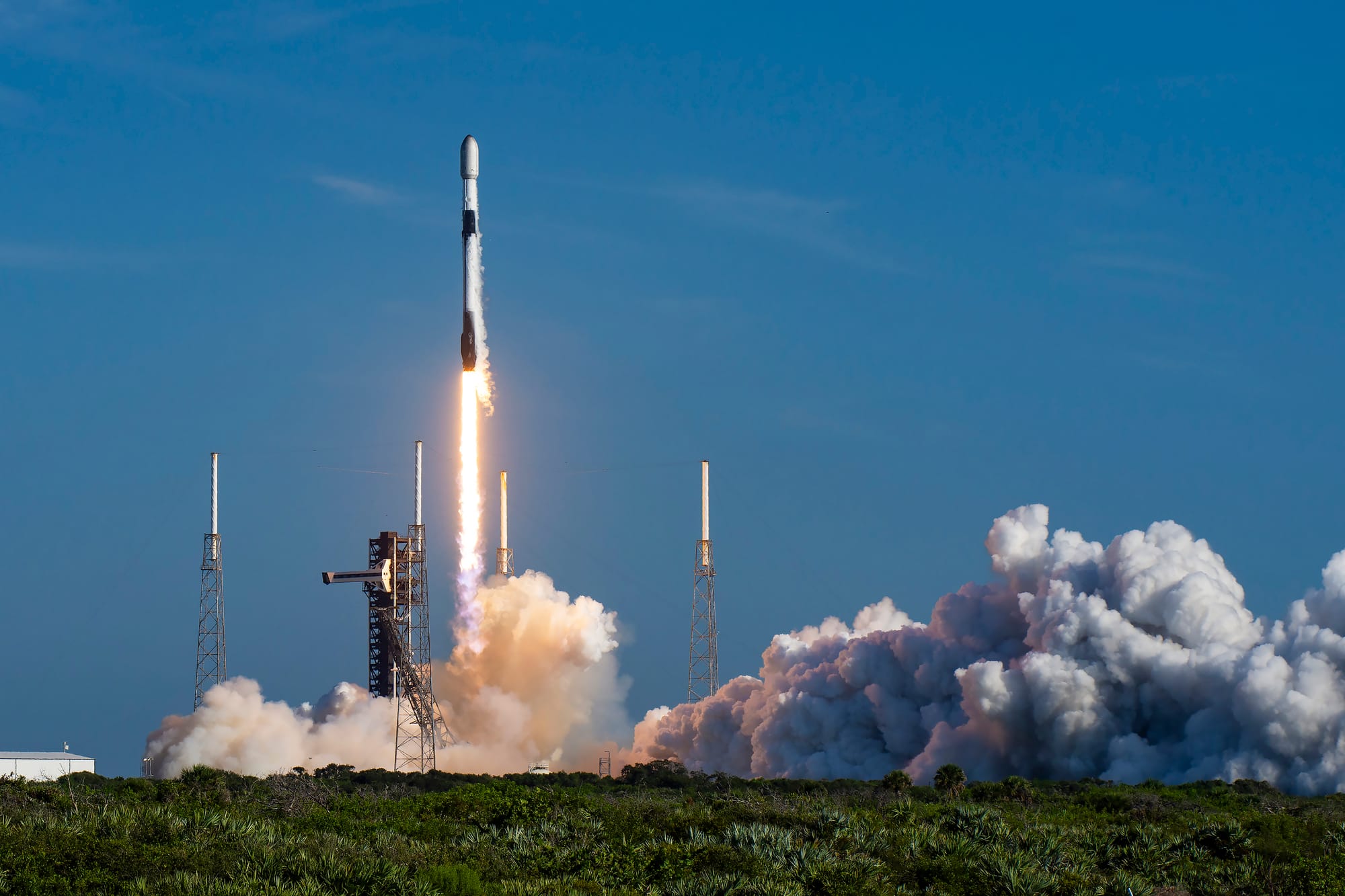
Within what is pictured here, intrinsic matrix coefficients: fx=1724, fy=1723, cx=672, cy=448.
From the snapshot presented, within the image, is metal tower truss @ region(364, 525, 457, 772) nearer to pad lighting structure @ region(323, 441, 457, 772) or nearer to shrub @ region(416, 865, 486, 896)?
pad lighting structure @ region(323, 441, 457, 772)

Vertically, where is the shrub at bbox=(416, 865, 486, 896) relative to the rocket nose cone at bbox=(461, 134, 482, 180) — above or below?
below

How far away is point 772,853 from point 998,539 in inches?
2004

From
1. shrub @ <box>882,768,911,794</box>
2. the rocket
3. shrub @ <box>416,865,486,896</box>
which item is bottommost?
shrub @ <box>416,865,486,896</box>

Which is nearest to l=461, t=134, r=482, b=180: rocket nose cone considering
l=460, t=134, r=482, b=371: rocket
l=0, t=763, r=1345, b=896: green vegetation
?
l=460, t=134, r=482, b=371: rocket

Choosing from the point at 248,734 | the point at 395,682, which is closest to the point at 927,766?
the point at 395,682

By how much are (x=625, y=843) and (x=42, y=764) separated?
48153 mm

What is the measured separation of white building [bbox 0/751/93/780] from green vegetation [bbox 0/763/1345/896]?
16665 millimetres

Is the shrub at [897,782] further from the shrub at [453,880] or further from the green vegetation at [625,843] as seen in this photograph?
the shrub at [453,880]

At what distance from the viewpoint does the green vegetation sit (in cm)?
3133

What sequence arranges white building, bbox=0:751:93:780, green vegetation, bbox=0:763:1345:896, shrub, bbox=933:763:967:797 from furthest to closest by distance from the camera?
white building, bbox=0:751:93:780 < shrub, bbox=933:763:967:797 < green vegetation, bbox=0:763:1345:896

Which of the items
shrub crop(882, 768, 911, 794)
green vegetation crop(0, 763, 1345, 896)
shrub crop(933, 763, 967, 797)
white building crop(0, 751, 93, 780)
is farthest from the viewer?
white building crop(0, 751, 93, 780)

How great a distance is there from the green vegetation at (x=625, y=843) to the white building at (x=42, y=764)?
54.7 feet

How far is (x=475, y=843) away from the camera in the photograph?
38031mm

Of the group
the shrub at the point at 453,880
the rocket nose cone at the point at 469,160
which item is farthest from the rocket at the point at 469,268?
the shrub at the point at 453,880
